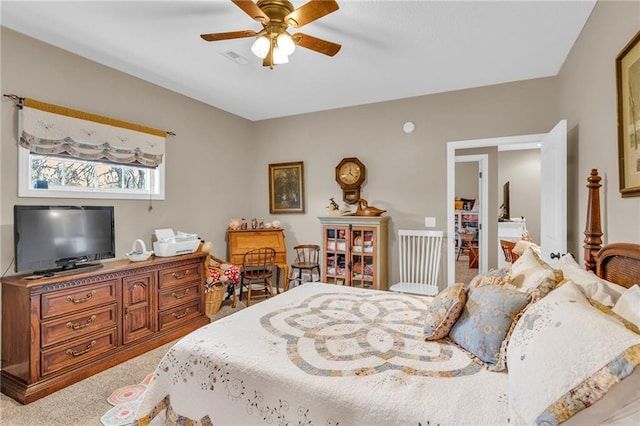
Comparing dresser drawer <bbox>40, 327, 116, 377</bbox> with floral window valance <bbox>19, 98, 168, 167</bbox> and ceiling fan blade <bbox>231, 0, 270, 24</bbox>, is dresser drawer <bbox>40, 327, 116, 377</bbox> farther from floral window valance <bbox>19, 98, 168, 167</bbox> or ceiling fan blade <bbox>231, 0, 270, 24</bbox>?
ceiling fan blade <bbox>231, 0, 270, 24</bbox>

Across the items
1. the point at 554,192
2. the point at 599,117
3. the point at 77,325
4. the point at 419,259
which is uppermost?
the point at 599,117

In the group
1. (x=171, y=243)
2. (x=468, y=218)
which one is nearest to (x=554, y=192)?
(x=171, y=243)

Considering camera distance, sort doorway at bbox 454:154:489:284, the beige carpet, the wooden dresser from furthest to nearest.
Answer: doorway at bbox 454:154:489:284, the wooden dresser, the beige carpet

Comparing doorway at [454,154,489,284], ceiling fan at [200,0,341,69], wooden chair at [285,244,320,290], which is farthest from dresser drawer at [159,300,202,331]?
doorway at [454,154,489,284]

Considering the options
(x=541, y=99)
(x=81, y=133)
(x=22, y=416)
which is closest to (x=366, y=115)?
(x=541, y=99)

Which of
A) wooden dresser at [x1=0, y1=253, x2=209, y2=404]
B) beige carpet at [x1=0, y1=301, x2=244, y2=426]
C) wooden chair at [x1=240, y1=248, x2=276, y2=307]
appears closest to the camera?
beige carpet at [x1=0, y1=301, x2=244, y2=426]

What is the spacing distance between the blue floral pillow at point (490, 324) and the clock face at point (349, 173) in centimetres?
296

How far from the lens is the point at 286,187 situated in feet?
16.3

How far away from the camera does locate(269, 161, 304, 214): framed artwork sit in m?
4.87

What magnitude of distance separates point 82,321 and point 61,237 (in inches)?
27.3

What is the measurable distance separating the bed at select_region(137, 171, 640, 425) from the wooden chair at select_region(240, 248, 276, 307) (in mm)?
2324

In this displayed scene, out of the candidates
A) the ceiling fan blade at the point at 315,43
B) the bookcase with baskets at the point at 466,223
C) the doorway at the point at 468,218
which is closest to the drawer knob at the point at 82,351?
the ceiling fan blade at the point at 315,43

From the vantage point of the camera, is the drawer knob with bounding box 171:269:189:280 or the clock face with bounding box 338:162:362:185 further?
the clock face with bounding box 338:162:362:185

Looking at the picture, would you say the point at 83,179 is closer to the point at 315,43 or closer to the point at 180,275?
the point at 180,275
